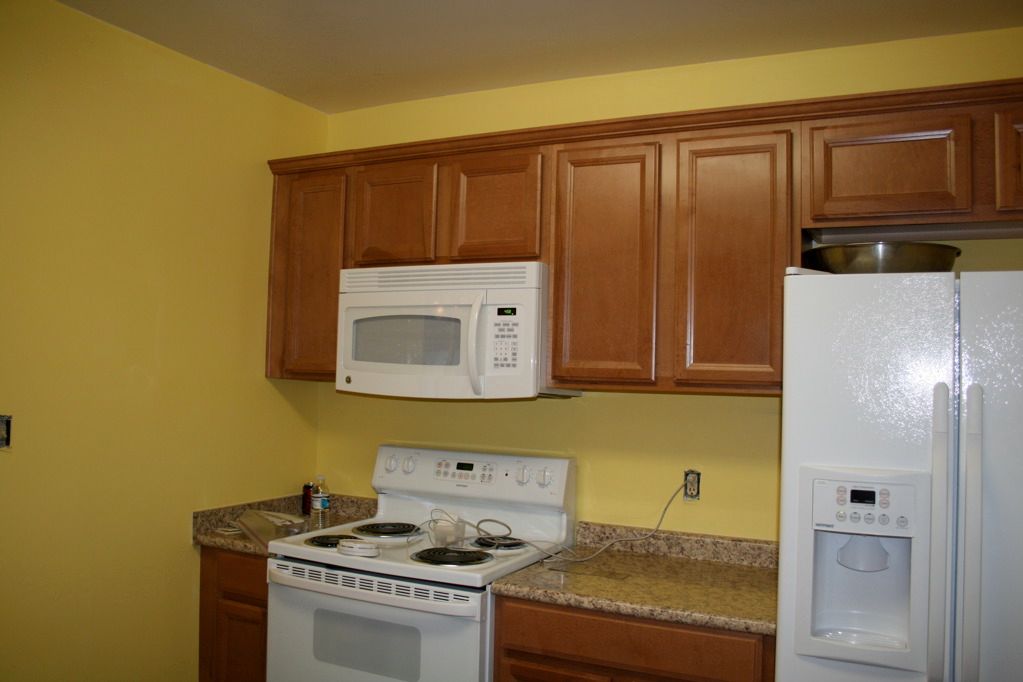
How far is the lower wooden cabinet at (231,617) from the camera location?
8.68ft

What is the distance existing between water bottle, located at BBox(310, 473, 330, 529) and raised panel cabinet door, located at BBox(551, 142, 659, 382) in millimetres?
1126

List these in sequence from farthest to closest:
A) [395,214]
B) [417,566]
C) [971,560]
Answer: [395,214], [417,566], [971,560]

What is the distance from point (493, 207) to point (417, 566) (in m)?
1.16

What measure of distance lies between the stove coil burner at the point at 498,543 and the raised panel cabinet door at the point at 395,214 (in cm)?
95

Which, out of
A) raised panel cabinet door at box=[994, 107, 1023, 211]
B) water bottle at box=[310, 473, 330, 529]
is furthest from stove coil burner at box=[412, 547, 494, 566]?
raised panel cabinet door at box=[994, 107, 1023, 211]

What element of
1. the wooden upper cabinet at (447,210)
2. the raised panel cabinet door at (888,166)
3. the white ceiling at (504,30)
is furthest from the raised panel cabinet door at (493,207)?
the raised panel cabinet door at (888,166)

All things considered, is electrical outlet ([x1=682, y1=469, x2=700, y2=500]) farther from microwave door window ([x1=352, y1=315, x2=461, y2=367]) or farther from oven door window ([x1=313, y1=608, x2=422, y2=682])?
oven door window ([x1=313, y1=608, x2=422, y2=682])

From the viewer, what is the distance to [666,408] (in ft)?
8.86

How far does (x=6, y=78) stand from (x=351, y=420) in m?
1.66

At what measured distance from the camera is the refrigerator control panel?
1.67 metres

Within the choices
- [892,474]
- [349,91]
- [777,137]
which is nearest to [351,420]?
[349,91]

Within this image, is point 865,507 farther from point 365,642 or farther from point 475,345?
point 365,642

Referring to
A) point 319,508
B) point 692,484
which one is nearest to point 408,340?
point 319,508

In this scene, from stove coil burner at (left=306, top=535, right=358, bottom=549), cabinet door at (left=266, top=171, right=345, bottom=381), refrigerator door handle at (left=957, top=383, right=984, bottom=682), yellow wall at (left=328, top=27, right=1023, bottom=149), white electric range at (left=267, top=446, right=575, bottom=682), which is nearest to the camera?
refrigerator door handle at (left=957, top=383, right=984, bottom=682)
